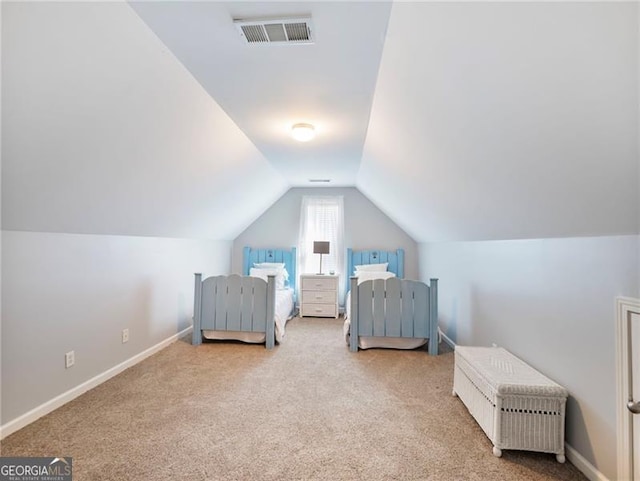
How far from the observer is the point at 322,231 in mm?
5910

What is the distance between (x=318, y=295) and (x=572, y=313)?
3.87 meters

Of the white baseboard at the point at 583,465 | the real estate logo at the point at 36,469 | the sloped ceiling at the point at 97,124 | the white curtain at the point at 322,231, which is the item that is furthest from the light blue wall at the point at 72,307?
the white baseboard at the point at 583,465

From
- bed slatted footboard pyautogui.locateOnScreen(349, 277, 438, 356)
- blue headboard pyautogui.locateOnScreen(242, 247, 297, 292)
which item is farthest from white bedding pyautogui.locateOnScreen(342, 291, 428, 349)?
blue headboard pyautogui.locateOnScreen(242, 247, 297, 292)

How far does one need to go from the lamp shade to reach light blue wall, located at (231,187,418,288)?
24.4 inches

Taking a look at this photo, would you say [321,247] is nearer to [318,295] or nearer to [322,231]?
[322,231]

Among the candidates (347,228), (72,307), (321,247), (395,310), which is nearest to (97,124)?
(72,307)

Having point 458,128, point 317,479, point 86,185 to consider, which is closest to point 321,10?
point 458,128

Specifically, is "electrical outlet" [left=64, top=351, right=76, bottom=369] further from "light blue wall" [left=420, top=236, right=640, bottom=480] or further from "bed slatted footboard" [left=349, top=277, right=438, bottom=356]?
"light blue wall" [left=420, top=236, right=640, bottom=480]

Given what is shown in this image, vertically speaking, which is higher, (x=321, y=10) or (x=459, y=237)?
(x=321, y=10)

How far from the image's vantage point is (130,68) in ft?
5.37

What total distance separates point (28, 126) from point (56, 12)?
1.91ft

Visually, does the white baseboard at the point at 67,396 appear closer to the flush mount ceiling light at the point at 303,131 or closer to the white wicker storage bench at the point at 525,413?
the flush mount ceiling light at the point at 303,131

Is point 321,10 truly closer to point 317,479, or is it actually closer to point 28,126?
point 28,126

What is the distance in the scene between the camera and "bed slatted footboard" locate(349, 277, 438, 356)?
3.55m
